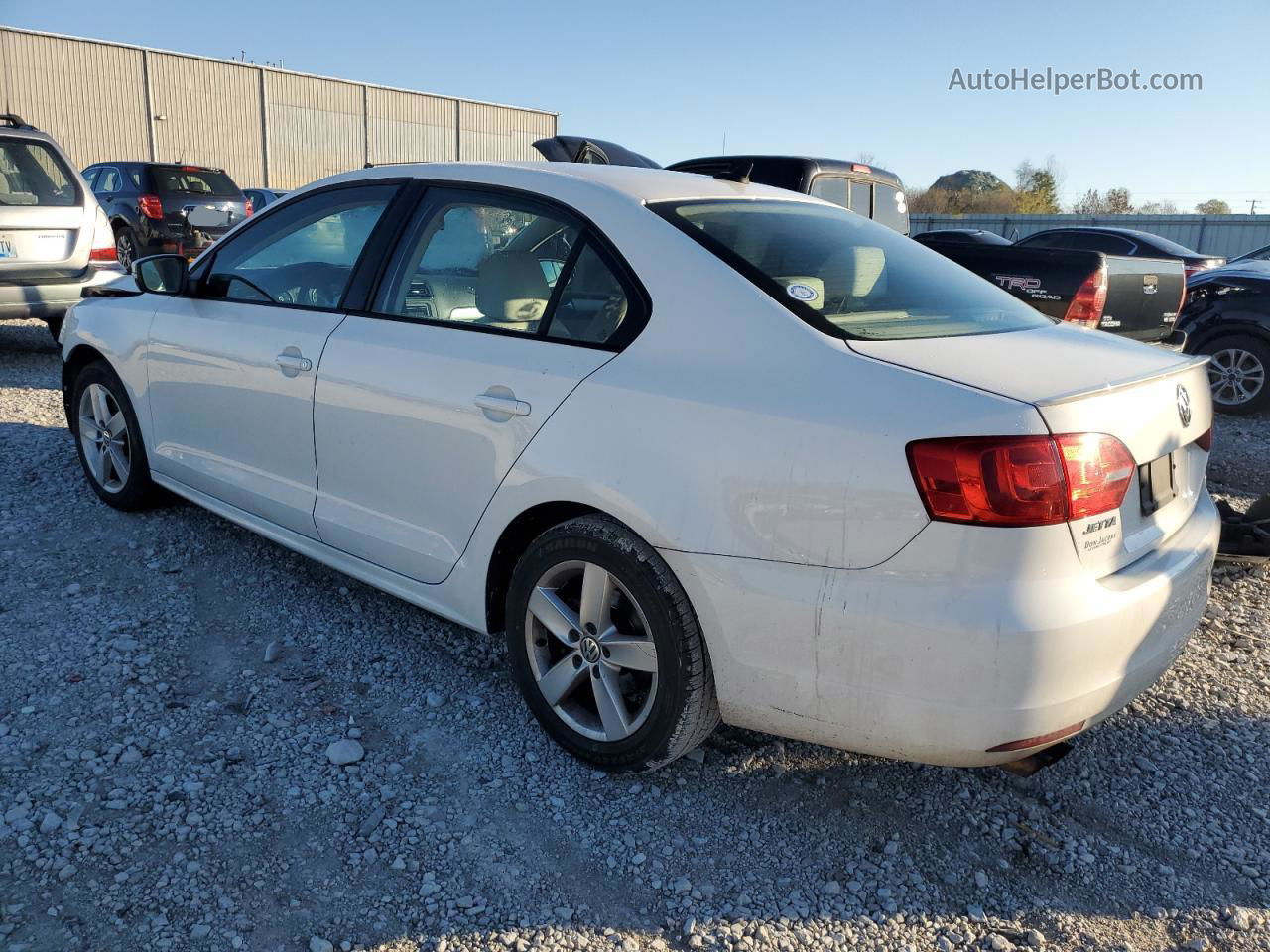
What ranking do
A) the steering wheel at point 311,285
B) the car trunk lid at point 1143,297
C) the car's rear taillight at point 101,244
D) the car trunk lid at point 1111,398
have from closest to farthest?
the car trunk lid at point 1111,398 < the steering wheel at point 311,285 < the car trunk lid at point 1143,297 < the car's rear taillight at point 101,244

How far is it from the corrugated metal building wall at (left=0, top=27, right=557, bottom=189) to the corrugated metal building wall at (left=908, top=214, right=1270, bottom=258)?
15960mm

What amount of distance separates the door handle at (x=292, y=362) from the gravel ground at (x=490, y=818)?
951 millimetres

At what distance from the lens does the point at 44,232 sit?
7695mm

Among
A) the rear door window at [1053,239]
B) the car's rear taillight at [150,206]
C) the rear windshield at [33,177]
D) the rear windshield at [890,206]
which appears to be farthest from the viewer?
the rear door window at [1053,239]

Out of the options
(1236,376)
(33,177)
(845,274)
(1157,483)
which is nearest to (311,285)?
(845,274)

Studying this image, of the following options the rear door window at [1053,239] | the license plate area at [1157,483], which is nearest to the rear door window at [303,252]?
the license plate area at [1157,483]

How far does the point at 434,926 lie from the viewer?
7.34ft

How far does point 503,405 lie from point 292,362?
107cm

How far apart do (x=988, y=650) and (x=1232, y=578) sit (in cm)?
306

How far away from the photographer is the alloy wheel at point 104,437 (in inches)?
180

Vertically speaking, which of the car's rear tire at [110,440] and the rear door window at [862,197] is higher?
the rear door window at [862,197]

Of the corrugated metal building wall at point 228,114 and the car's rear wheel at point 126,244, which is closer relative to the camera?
the car's rear wheel at point 126,244

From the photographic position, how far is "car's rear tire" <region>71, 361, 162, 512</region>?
4457mm

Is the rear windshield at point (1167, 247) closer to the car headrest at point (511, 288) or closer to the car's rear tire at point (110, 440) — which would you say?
the car headrest at point (511, 288)
